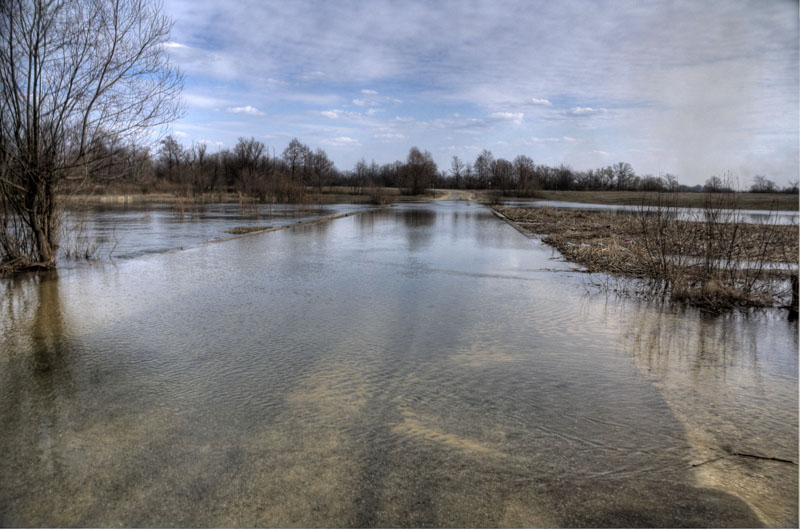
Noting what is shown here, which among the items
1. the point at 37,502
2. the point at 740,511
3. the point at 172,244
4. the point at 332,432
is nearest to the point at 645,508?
the point at 740,511

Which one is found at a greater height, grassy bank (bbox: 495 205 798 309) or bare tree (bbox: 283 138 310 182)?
bare tree (bbox: 283 138 310 182)

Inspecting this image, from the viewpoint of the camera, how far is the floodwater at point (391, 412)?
261 centimetres

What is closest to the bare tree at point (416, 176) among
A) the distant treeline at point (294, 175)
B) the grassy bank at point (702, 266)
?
the distant treeline at point (294, 175)

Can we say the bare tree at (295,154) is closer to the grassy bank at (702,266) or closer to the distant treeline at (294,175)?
the distant treeline at (294,175)

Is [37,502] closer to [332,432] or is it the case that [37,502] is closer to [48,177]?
[332,432]

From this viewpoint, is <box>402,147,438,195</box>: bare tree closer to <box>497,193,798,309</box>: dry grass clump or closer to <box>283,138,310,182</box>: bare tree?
<box>283,138,310,182</box>: bare tree

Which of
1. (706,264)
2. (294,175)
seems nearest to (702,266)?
(706,264)

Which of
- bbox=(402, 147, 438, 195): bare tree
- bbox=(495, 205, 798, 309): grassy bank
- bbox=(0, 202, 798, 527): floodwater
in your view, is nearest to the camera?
bbox=(0, 202, 798, 527): floodwater

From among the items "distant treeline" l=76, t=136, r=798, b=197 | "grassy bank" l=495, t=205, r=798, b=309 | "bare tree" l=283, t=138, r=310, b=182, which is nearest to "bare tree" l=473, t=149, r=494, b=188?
"distant treeline" l=76, t=136, r=798, b=197

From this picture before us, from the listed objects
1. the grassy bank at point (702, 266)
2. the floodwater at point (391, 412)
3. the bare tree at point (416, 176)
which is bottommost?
the floodwater at point (391, 412)

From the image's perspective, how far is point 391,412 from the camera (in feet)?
12.1

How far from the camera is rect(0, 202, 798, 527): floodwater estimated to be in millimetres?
2613

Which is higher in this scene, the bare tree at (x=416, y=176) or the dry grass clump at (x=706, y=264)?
the bare tree at (x=416, y=176)

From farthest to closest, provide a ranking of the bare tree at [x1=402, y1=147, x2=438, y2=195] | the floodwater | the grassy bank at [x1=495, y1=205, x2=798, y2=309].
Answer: the bare tree at [x1=402, y1=147, x2=438, y2=195] → the grassy bank at [x1=495, y1=205, x2=798, y2=309] → the floodwater
